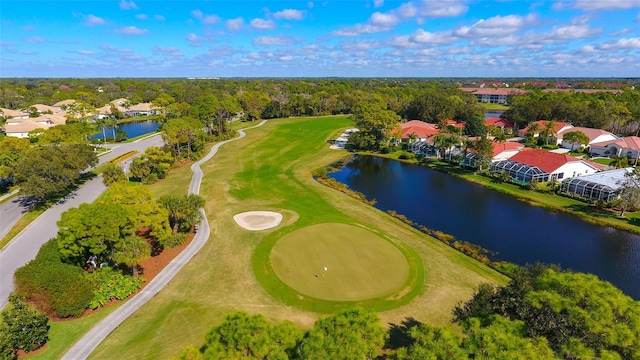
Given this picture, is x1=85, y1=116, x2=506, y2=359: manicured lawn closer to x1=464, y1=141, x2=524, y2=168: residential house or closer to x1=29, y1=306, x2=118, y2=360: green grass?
x1=29, y1=306, x2=118, y2=360: green grass

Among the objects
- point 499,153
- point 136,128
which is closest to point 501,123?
point 499,153

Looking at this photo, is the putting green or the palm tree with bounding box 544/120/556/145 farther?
the palm tree with bounding box 544/120/556/145

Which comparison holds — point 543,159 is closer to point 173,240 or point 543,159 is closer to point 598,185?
point 598,185

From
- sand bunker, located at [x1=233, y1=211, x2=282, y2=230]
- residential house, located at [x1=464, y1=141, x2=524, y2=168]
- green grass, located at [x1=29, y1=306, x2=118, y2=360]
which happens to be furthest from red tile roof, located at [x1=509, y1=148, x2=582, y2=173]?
green grass, located at [x1=29, y1=306, x2=118, y2=360]

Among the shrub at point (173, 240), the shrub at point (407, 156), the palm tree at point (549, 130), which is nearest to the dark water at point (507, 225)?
the shrub at point (407, 156)

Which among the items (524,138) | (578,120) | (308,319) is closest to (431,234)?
(308,319)

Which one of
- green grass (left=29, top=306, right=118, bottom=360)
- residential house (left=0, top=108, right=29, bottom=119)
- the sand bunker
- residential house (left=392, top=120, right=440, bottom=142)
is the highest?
residential house (left=0, top=108, right=29, bottom=119)

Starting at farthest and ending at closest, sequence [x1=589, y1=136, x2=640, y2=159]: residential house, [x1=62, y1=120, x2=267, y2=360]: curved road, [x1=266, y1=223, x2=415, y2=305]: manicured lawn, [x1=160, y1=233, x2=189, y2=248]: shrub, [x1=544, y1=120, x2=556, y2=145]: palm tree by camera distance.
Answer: [x1=544, y1=120, x2=556, y2=145]: palm tree
[x1=589, y1=136, x2=640, y2=159]: residential house
[x1=160, y1=233, x2=189, y2=248]: shrub
[x1=266, y1=223, x2=415, y2=305]: manicured lawn
[x1=62, y1=120, x2=267, y2=360]: curved road

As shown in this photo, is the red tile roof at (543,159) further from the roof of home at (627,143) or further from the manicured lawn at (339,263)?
the manicured lawn at (339,263)

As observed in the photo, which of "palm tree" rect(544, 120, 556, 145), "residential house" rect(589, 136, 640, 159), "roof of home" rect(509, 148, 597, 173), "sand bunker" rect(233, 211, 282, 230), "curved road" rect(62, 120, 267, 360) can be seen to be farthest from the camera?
"palm tree" rect(544, 120, 556, 145)
